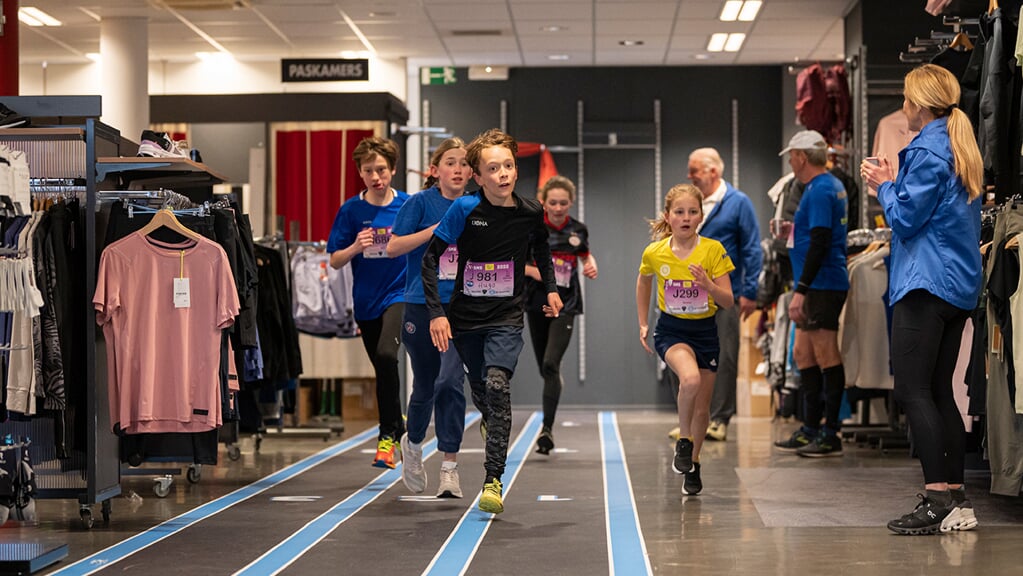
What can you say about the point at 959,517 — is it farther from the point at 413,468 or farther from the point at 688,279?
the point at 413,468

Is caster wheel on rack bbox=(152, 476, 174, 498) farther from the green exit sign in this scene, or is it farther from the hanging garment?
the green exit sign

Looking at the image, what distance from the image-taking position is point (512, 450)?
8070 millimetres

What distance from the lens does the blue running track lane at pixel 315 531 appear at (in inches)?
161

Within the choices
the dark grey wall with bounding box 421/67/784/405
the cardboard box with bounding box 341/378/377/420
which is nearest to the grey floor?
the cardboard box with bounding box 341/378/377/420

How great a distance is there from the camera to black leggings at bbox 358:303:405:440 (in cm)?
645

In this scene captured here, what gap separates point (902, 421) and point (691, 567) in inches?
168

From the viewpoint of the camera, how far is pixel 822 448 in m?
7.60

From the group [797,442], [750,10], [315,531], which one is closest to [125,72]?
[750,10]

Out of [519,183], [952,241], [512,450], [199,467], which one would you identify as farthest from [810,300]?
[519,183]

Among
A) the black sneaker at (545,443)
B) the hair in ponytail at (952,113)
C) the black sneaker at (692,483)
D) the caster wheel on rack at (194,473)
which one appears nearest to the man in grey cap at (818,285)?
the black sneaker at (545,443)

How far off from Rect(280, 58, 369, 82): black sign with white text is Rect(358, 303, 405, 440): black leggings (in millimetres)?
6118

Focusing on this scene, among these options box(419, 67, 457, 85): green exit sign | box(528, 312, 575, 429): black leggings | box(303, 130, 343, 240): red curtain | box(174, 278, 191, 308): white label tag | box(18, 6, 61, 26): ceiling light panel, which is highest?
box(18, 6, 61, 26): ceiling light panel

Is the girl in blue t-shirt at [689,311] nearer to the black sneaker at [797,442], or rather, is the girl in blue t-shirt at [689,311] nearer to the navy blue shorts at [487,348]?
the navy blue shorts at [487,348]

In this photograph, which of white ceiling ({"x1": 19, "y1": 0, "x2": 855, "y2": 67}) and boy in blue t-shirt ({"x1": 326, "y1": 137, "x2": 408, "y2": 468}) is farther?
white ceiling ({"x1": 19, "y1": 0, "x2": 855, "y2": 67})
